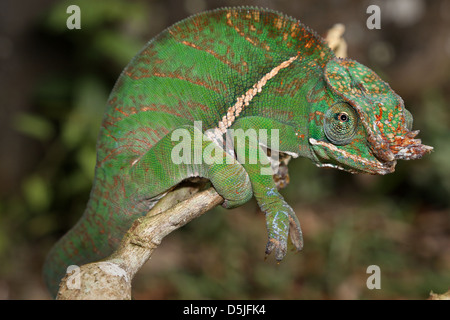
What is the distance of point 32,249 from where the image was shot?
A: 6094mm

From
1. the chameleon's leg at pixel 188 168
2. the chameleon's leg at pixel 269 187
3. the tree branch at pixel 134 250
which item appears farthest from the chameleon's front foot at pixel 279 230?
the tree branch at pixel 134 250

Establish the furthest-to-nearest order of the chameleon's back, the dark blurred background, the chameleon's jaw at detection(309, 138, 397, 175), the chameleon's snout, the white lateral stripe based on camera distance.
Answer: the dark blurred background < the white lateral stripe < the chameleon's back < the chameleon's jaw at detection(309, 138, 397, 175) < the chameleon's snout

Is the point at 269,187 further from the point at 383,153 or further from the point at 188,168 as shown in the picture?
the point at 383,153

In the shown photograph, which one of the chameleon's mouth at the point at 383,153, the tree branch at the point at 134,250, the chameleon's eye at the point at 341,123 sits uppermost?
the chameleon's eye at the point at 341,123

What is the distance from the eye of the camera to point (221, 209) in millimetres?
6273

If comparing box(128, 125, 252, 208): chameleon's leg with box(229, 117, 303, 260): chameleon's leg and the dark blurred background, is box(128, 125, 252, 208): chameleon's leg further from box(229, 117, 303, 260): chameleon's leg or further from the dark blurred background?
the dark blurred background

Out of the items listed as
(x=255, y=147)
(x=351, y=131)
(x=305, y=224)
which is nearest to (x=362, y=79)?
(x=351, y=131)

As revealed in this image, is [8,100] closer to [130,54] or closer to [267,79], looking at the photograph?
[130,54]

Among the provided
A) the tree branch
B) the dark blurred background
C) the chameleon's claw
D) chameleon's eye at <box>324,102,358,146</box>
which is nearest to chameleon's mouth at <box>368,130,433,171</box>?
chameleon's eye at <box>324,102,358,146</box>

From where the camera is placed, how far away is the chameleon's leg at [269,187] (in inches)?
99.9

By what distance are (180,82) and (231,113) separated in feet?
1.14

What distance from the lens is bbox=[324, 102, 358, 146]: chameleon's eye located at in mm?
2488

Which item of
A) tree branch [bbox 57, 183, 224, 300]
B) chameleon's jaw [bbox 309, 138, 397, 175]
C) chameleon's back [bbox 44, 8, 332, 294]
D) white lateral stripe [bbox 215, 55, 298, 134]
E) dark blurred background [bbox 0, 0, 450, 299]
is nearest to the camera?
tree branch [bbox 57, 183, 224, 300]

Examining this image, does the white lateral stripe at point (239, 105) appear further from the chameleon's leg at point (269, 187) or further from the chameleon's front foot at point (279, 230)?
the chameleon's front foot at point (279, 230)
